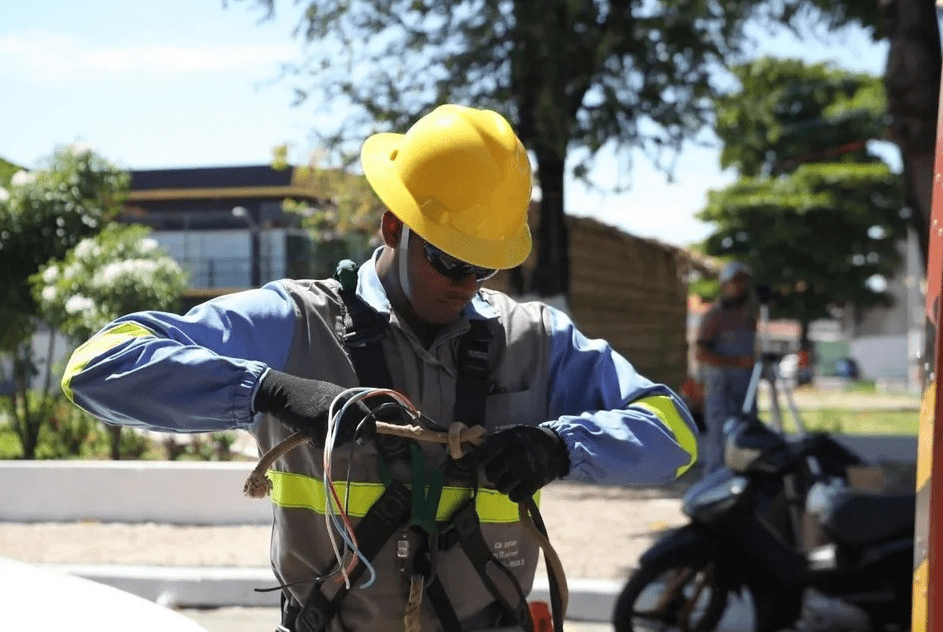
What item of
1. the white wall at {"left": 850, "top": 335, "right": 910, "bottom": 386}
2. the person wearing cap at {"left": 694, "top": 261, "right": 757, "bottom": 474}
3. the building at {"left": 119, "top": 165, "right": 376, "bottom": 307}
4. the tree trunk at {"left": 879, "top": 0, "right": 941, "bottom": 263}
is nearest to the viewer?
the tree trunk at {"left": 879, "top": 0, "right": 941, "bottom": 263}

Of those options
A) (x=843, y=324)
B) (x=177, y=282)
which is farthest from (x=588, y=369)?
(x=843, y=324)

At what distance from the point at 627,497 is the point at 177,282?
4292mm

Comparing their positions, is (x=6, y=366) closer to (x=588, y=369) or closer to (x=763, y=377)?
(x=763, y=377)

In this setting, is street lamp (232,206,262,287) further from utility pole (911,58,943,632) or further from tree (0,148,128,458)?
utility pole (911,58,943,632)

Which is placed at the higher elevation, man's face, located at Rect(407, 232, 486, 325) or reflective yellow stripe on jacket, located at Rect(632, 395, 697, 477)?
man's face, located at Rect(407, 232, 486, 325)

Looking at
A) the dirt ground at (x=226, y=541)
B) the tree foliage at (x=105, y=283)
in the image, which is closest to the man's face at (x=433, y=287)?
the dirt ground at (x=226, y=541)

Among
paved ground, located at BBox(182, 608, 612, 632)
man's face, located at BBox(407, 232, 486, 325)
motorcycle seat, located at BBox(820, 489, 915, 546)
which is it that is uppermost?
man's face, located at BBox(407, 232, 486, 325)

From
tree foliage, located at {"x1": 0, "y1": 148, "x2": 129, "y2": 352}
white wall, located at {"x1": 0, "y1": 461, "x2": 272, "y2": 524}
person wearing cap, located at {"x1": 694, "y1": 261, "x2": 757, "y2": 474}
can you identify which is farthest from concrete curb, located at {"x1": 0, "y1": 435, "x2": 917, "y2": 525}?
person wearing cap, located at {"x1": 694, "y1": 261, "x2": 757, "y2": 474}

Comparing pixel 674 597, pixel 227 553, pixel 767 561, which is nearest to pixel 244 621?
pixel 227 553

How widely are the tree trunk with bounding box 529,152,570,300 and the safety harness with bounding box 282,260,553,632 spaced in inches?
456

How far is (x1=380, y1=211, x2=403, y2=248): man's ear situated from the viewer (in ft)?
8.80

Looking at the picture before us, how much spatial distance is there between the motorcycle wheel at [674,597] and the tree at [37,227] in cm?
784

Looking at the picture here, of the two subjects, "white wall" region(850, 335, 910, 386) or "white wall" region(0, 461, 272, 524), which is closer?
"white wall" region(0, 461, 272, 524)

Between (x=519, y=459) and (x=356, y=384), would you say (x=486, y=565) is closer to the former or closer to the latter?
(x=519, y=459)
